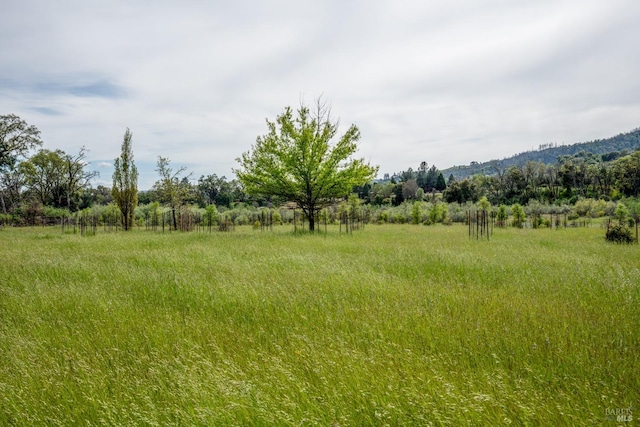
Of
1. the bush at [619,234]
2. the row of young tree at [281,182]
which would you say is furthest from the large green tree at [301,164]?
the bush at [619,234]

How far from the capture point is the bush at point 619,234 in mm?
16630

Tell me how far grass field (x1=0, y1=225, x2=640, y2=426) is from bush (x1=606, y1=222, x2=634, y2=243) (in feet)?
→ 36.4

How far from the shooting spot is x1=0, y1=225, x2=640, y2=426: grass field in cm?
315

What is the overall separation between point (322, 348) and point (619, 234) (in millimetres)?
19932

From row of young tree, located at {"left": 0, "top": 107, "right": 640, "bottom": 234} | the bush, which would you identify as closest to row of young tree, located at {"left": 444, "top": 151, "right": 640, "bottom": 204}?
row of young tree, located at {"left": 0, "top": 107, "right": 640, "bottom": 234}

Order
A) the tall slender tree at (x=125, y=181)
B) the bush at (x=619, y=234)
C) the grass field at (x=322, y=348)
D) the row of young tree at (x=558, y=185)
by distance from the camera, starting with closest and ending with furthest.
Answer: the grass field at (x=322, y=348), the bush at (x=619, y=234), the tall slender tree at (x=125, y=181), the row of young tree at (x=558, y=185)

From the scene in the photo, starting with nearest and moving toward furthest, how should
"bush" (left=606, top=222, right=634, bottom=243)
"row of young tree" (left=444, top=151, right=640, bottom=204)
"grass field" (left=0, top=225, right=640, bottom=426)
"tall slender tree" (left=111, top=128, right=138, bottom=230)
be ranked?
1. "grass field" (left=0, top=225, right=640, bottom=426)
2. "bush" (left=606, top=222, right=634, bottom=243)
3. "tall slender tree" (left=111, top=128, right=138, bottom=230)
4. "row of young tree" (left=444, top=151, right=640, bottom=204)

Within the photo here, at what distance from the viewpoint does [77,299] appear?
6.86m

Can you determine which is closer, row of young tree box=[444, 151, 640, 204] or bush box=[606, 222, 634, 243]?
bush box=[606, 222, 634, 243]

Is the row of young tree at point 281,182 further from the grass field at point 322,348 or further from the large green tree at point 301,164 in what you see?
the grass field at point 322,348

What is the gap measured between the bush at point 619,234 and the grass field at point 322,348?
36.4 feet

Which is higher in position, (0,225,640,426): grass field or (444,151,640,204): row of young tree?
(444,151,640,204): row of young tree

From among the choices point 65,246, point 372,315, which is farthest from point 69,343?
point 65,246

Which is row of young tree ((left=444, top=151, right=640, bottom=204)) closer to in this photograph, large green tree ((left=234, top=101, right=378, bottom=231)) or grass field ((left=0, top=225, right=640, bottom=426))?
large green tree ((left=234, top=101, right=378, bottom=231))
